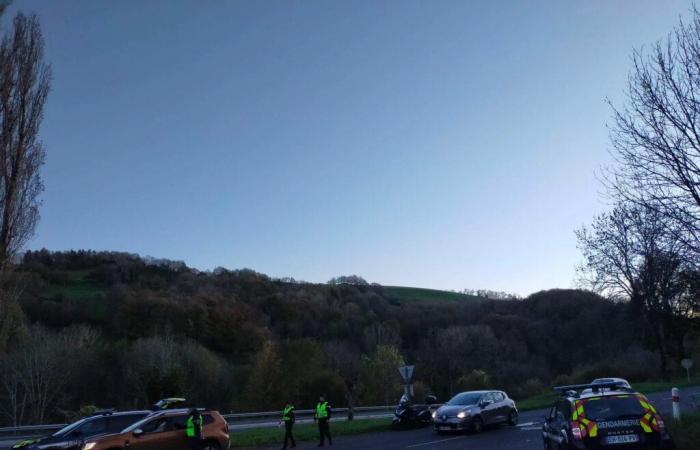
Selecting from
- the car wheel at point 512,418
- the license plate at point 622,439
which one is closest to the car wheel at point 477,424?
the car wheel at point 512,418

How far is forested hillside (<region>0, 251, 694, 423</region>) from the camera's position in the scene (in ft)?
197

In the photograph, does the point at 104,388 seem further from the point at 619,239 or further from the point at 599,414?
the point at 599,414

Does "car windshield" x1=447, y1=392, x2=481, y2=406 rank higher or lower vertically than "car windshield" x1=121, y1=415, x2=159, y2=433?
lower

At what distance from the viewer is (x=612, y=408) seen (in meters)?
11.8

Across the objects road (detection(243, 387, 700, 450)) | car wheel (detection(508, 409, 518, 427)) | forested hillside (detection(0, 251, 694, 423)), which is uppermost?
forested hillside (detection(0, 251, 694, 423))

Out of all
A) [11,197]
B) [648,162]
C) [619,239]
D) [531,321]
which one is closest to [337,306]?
[531,321]

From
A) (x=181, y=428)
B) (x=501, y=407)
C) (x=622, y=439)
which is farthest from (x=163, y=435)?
(x=501, y=407)

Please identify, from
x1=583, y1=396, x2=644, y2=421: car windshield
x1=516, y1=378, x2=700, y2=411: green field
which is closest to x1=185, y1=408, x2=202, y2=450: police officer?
x1=583, y1=396, x2=644, y2=421: car windshield

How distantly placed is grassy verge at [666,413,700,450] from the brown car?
39.9 ft

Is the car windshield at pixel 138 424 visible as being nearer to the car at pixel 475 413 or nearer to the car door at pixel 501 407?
the car at pixel 475 413

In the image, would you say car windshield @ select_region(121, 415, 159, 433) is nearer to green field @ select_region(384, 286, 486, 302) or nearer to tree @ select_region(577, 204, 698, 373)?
tree @ select_region(577, 204, 698, 373)

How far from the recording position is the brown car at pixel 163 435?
16.9m

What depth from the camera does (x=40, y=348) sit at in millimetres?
61094

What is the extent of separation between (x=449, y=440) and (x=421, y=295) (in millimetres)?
134056
